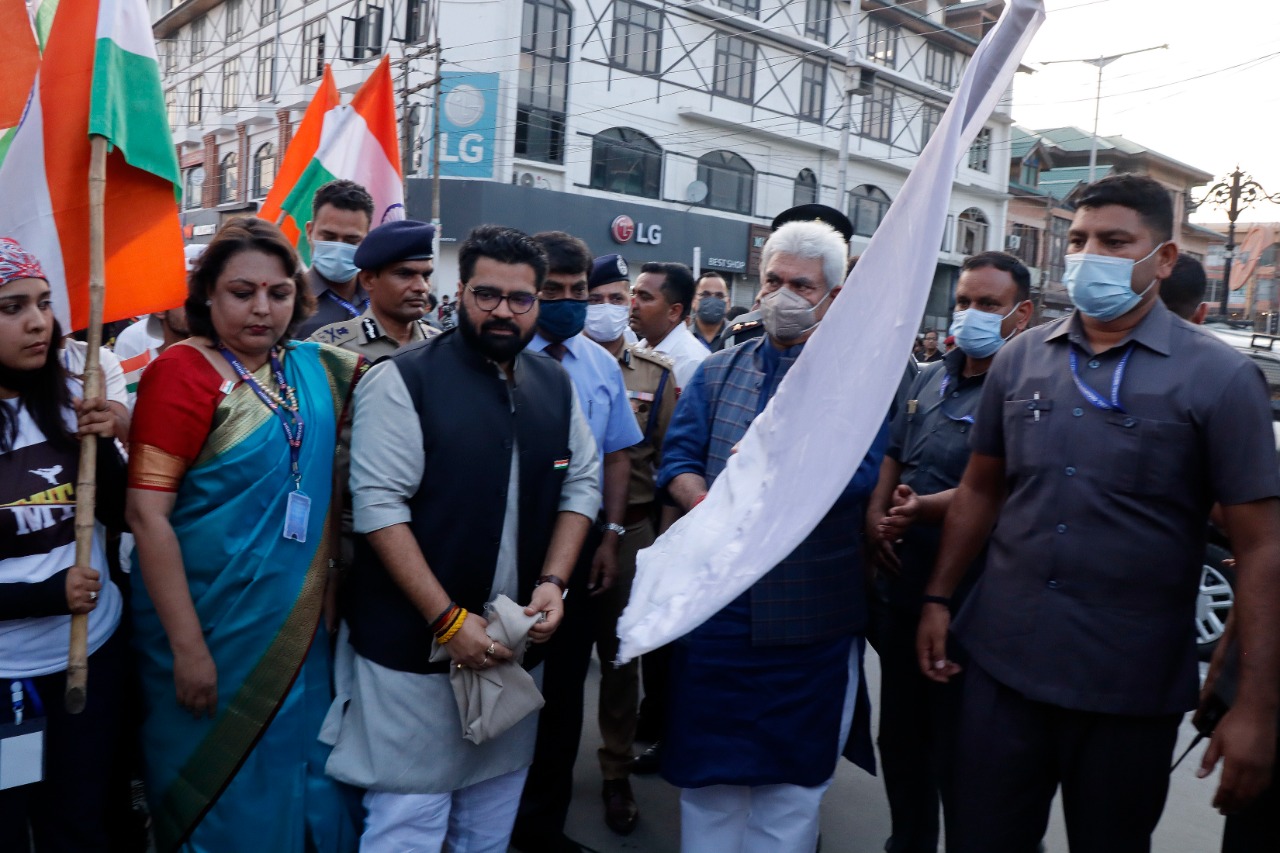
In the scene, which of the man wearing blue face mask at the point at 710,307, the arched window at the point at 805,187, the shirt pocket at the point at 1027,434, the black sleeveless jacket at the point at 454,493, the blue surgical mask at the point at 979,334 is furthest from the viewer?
the arched window at the point at 805,187

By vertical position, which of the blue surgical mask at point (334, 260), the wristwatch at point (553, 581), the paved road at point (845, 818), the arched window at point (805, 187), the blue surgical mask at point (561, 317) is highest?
the arched window at point (805, 187)

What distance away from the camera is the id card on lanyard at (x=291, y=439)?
2.58 metres

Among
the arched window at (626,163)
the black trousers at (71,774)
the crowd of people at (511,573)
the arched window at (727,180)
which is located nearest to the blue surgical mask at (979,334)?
the crowd of people at (511,573)

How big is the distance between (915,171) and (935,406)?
3.81 ft

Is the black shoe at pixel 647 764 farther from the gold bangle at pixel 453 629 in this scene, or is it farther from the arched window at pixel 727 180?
the arched window at pixel 727 180

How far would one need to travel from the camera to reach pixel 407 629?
2.61 m

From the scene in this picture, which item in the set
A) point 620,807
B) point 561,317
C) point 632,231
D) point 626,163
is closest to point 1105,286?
point 561,317

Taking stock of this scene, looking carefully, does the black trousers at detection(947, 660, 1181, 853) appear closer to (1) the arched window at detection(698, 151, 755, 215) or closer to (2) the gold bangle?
(2) the gold bangle

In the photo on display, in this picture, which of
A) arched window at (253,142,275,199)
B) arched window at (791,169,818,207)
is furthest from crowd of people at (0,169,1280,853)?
arched window at (791,169,818,207)

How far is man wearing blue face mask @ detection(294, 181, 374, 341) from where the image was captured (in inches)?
163

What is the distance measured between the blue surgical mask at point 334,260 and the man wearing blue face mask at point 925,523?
2293mm

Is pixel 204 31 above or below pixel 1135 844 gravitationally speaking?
above

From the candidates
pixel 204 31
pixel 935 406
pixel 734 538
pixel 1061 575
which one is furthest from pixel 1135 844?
pixel 204 31

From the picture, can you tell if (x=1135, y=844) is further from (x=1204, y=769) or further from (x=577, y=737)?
(x=577, y=737)
